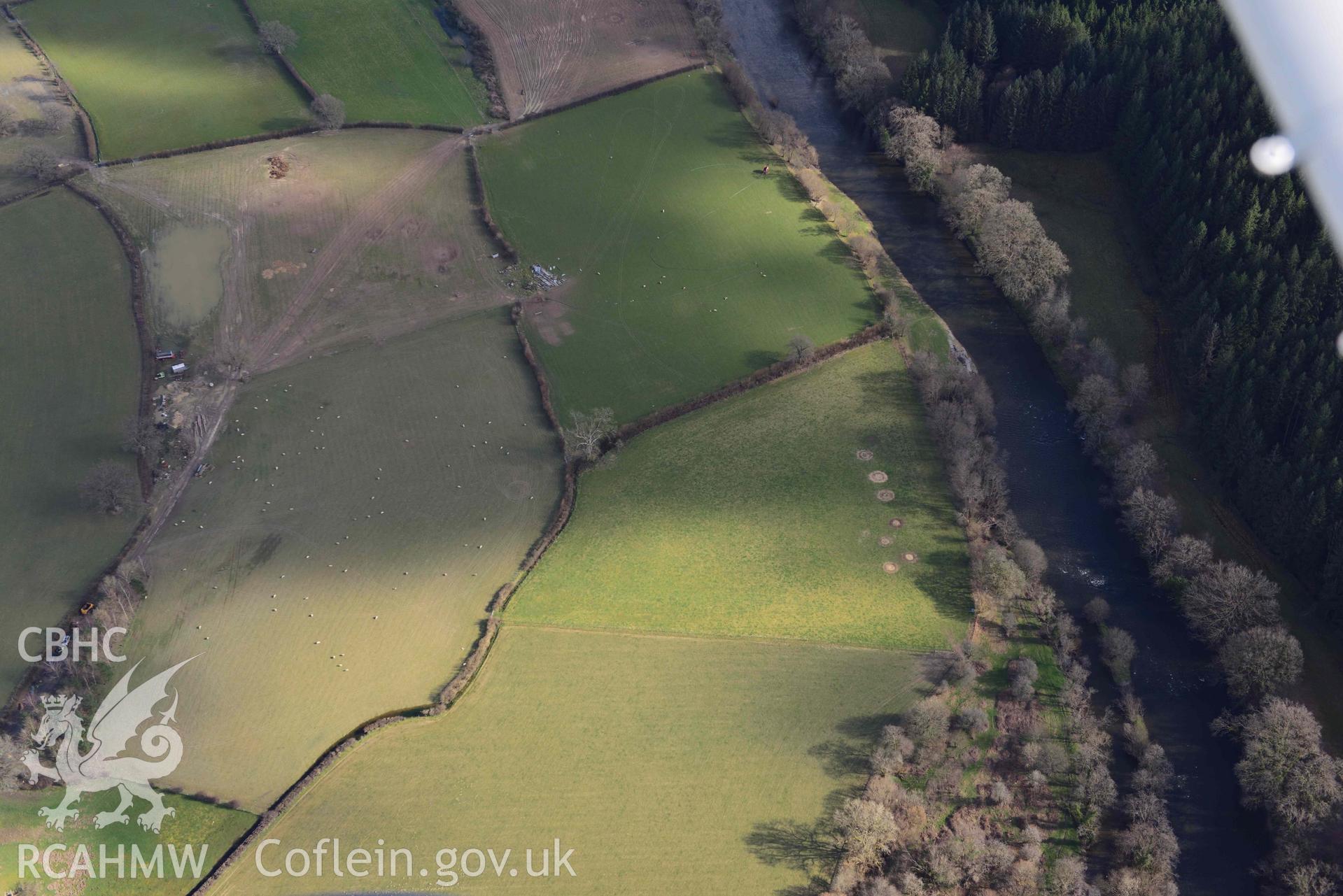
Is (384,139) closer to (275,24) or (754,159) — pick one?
(275,24)

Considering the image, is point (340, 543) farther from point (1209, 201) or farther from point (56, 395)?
point (1209, 201)

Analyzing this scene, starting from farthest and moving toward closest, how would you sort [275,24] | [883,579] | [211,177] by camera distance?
1. [275,24]
2. [211,177]
3. [883,579]

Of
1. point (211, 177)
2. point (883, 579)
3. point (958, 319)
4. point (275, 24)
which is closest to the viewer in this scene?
point (883, 579)

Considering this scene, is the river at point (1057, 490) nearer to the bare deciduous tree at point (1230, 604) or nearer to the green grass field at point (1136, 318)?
the bare deciduous tree at point (1230, 604)

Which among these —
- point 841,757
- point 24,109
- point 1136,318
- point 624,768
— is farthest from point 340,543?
point 1136,318

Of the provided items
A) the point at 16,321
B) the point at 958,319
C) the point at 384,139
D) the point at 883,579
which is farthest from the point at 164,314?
the point at 958,319

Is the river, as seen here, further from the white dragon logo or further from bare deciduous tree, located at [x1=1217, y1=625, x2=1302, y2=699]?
the white dragon logo
